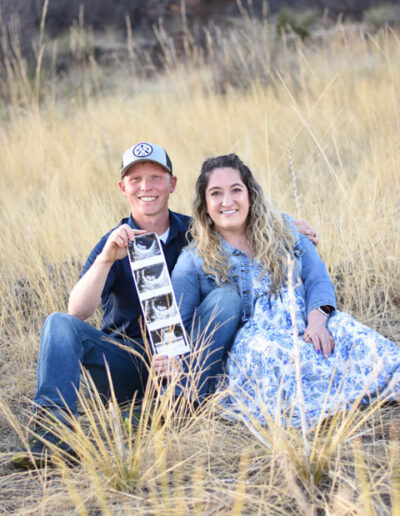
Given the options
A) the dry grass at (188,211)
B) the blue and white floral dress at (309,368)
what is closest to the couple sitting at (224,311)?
the blue and white floral dress at (309,368)

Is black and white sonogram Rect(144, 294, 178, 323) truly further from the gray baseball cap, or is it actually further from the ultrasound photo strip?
the gray baseball cap

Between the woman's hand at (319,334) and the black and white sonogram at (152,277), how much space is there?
0.62 meters

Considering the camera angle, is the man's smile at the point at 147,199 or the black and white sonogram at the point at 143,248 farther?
the man's smile at the point at 147,199

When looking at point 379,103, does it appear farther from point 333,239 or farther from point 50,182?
point 50,182

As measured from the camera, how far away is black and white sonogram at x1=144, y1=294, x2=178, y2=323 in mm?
2303

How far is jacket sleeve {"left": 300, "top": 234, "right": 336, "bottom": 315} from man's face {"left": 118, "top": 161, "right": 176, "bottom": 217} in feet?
2.26

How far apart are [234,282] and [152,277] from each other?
0.36 meters

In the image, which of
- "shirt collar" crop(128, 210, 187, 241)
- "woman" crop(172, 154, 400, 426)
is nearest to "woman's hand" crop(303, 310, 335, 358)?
"woman" crop(172, 154, 400, 426)

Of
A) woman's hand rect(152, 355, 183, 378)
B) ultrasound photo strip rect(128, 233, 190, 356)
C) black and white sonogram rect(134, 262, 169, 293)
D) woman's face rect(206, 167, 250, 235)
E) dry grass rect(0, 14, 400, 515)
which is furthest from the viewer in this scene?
woman's face rect(206, 167, 250, 235)

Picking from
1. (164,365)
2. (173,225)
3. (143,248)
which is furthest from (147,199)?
(164,365)

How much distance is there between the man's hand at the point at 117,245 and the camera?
235 cm

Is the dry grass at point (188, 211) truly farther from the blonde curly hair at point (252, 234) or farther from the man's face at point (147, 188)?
the man's face at point (147, 188)

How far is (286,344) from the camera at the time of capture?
2.25 meters

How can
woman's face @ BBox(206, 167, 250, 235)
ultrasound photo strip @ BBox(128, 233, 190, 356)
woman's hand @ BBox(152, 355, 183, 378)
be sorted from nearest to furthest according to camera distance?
woman's hand @ BBox(152, 355, 183, 378), ultrasound photo strip @ BBox(128, 233, 190, 356), woman's face @ BBox(206, 167, 250, 235)
